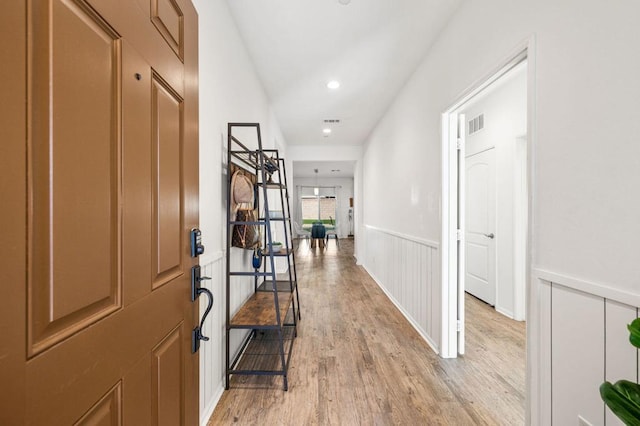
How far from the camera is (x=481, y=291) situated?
3717 millimetres

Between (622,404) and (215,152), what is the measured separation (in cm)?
200

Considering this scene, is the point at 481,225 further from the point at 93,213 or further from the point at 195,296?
the point at 93,213

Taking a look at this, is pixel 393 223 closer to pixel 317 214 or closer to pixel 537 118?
pixel 537 118

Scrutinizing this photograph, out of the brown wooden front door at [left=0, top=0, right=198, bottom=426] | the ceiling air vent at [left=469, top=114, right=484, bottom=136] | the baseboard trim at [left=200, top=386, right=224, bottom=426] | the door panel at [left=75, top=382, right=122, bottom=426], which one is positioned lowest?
the baseboard trim at [left=200, top=386, right=224, bottom=426]

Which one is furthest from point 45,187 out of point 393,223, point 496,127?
point 496,127

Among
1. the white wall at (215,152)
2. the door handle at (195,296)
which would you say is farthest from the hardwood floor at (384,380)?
the door handle at (195,296)

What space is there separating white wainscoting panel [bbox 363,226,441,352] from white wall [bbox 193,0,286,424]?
167cm

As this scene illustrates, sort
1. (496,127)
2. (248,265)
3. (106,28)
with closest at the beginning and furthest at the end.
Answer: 1. (106,28)
2. (248,265)
3. (496,127)

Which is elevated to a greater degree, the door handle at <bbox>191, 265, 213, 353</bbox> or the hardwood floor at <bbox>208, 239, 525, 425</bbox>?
the door handle at <bbox>191, 265, 213, 353</bbox>

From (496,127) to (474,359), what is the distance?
2616mm

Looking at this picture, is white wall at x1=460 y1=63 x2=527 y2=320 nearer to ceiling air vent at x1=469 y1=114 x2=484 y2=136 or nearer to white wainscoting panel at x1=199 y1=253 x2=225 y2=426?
ceiling air vent at x1=469 y1=114 x2=484 y2=136

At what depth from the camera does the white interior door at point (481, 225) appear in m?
3.50

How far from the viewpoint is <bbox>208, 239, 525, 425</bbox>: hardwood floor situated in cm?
168

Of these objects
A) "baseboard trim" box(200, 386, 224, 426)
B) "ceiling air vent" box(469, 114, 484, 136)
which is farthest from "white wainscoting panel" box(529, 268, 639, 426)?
"ceiling air vent" box(469, 114, 484, 136)
